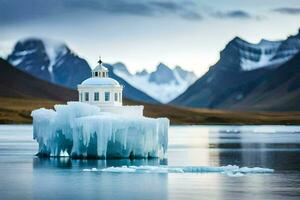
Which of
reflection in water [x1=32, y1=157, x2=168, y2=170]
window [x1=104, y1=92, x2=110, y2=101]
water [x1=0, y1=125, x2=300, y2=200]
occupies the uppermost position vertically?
window [x1=104, y1=92, x2=110, y2=101]

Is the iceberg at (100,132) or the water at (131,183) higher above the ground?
the iceberg at (100,132)

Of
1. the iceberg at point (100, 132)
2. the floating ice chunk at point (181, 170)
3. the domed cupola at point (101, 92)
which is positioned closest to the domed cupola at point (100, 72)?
the domed cupola at point (101, 92)

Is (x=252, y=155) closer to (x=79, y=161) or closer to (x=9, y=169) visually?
(x=79, y=161)

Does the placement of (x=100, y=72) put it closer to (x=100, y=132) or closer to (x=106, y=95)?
(x=106, y=95)

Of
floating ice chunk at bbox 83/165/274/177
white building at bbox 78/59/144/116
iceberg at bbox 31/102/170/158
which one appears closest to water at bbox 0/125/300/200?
floating ice chunk at bbox 83/165/274/177

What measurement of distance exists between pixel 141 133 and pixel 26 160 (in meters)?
13.3

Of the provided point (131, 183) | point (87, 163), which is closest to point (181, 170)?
point (131, 183)

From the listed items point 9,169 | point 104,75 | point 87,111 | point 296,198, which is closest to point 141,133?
point 87,111

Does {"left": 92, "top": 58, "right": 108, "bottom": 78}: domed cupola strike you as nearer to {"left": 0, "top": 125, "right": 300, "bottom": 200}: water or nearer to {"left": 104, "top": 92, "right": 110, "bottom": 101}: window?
{"left": 104, "top": 92, "right": 110, "bottom": 101}: window

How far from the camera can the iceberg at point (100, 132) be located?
3127 inches

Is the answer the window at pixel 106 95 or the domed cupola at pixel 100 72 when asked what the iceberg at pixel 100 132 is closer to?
the window at pixel 106 95

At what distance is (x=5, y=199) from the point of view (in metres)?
50.7

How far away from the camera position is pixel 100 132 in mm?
79125

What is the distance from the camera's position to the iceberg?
79438 mm
